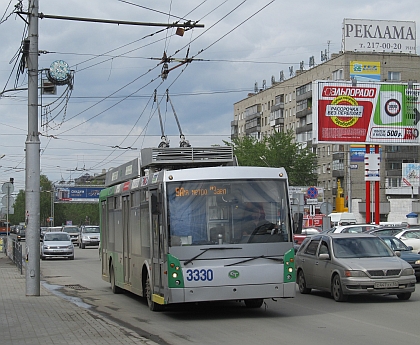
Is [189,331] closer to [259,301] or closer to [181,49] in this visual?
[259,301]

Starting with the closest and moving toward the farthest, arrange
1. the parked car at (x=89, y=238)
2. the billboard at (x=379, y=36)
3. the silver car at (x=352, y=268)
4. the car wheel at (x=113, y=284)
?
the silver car at (x=352, y=268) → the car wheel at (x=113, y=284) → the parked car at (x=89, y=238) → the billboard at (x=379, y=36)

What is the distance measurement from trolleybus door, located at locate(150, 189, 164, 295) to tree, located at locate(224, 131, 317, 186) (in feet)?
204

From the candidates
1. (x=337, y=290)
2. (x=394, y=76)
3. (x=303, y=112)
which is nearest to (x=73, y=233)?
(x=303, y=112)

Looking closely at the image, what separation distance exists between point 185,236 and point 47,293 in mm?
7262

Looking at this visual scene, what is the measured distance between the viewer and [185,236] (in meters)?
13.8

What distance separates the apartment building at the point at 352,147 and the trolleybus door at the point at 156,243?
58.2m

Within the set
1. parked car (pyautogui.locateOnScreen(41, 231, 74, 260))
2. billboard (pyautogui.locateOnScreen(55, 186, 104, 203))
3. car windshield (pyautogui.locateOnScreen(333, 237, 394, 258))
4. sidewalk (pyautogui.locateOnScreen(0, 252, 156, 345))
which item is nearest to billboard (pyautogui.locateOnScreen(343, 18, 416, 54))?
billboard (pyautogui.locateOnScreen(55, 186, 104, 203))

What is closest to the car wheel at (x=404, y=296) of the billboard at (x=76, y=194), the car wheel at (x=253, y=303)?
the car wheel at (x=253, y=303)

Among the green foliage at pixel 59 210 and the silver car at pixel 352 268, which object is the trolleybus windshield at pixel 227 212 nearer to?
the silver car at pixel 352 268

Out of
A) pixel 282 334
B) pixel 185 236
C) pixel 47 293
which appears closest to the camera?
pixel 282 334

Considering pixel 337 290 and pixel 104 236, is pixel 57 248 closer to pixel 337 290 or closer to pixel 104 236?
pixel 104 236

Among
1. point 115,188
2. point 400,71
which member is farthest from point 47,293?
point 400,71

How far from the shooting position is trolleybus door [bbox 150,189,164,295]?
14.2 m

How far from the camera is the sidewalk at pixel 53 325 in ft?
36.6
